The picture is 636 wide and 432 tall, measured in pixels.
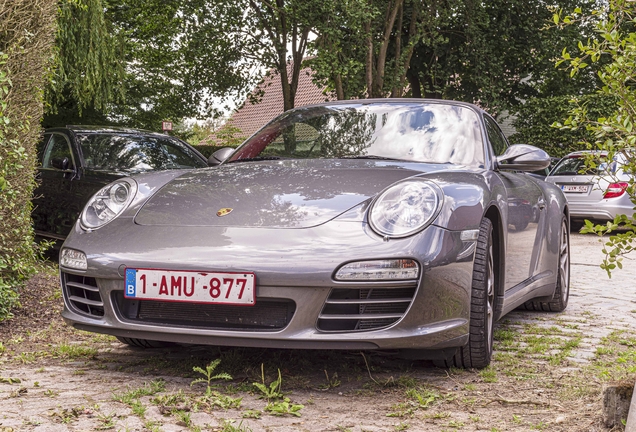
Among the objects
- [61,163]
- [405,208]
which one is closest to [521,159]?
[405,208]

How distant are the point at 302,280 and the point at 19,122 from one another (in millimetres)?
2313

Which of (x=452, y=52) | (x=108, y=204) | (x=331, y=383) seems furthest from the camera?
(x=452, y=52)

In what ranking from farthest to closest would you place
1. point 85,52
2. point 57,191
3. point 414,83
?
point 414,83, point 85,52, point 57,191

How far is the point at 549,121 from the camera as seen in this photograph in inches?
782

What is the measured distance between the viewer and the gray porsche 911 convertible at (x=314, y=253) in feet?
10.2

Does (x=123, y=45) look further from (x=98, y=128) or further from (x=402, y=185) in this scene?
(x=402, y=185)

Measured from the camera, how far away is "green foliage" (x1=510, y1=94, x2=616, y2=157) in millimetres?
18734

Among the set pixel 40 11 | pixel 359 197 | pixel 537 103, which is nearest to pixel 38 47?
pixel 40 11

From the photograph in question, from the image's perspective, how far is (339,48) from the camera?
15375mm

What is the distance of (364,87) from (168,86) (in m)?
7.30

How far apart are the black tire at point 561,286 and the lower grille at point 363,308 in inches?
110

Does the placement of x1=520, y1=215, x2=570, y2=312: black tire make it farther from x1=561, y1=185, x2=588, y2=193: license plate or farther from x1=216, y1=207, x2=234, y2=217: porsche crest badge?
x1=561, y1=185, x2=588, y2=193: license plate

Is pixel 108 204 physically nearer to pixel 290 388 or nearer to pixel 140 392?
pixel 140 392

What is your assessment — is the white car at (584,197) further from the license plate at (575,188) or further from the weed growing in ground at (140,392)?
the weed growing in ground at (140,392)
